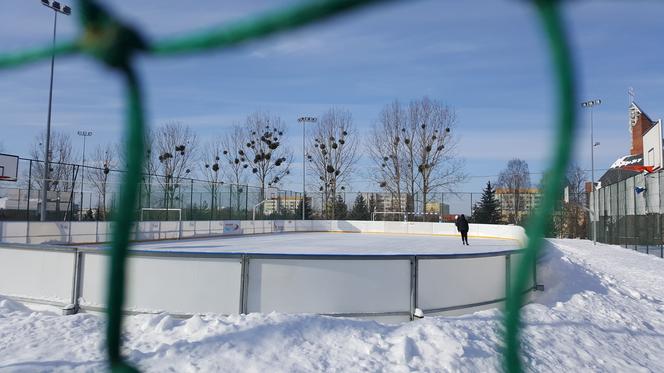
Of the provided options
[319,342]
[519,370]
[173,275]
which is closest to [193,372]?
[319,342]

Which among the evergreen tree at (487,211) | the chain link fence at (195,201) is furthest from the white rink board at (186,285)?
the evergreen tree at (487,211)

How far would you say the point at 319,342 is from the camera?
19.0 ft

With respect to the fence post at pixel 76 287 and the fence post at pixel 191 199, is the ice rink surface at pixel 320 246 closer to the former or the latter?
the fence post at pixel 191 199

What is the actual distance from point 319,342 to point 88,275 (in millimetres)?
3805

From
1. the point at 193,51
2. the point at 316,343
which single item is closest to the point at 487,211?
the point at 316,343

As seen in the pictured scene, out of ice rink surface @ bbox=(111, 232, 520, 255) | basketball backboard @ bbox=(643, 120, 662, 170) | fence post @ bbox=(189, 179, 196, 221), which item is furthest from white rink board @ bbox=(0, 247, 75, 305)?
basketball backboard @ bbox=(643, 120, 662, 170)

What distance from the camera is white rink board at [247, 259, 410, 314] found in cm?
697

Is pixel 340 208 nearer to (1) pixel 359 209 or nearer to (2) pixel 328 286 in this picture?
(1) pixel 359 209

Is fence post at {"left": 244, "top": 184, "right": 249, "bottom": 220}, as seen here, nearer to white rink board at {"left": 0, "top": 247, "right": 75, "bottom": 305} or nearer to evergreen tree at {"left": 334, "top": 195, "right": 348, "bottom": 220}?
evergreen tree at {"left": 334, "top": 195, "right": 348, "bottom": 220}

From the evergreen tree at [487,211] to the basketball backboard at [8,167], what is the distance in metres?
30.0

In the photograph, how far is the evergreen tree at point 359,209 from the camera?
44.4m

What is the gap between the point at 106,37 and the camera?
36.0 inches

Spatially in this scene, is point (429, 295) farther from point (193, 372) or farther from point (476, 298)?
point (193, 372)

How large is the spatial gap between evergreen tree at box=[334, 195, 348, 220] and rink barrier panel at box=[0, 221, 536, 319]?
1456 inches
